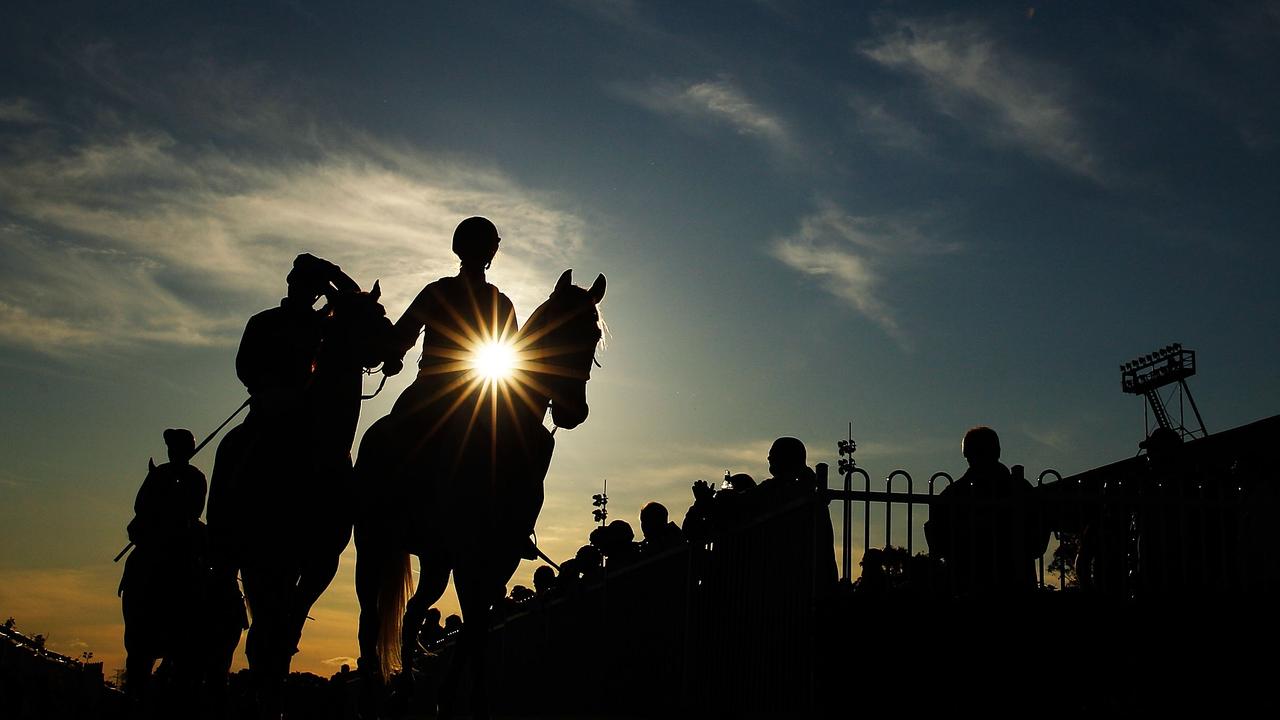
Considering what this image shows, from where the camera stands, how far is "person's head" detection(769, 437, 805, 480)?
1099cm

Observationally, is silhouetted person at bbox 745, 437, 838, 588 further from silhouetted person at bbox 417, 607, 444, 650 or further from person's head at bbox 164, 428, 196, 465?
person's head at bbox 164, 428, 196, 465

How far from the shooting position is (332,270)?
328 inches

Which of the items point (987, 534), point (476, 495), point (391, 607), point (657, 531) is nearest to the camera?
point (476, 495)

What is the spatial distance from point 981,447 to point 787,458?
171cm

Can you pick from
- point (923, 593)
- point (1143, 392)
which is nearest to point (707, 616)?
point (923, 593)

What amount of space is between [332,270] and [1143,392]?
326 ft

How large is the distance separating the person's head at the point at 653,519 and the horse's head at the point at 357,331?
21.8ft

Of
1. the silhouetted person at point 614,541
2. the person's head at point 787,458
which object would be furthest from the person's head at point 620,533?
the person's head at point 787,458

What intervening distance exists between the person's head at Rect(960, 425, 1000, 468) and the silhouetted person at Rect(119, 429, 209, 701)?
6.96 metres

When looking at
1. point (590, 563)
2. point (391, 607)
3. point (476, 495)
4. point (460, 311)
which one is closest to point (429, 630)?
point (391, 607)

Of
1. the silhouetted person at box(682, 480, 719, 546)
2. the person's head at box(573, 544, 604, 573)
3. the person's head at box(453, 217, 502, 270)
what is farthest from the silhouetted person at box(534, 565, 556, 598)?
the person's head at box(453, 217, 502, 270)

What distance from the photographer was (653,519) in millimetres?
14578

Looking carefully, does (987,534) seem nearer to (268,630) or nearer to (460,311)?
(460,311)

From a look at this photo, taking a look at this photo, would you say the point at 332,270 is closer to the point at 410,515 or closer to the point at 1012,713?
the point at 410,515
